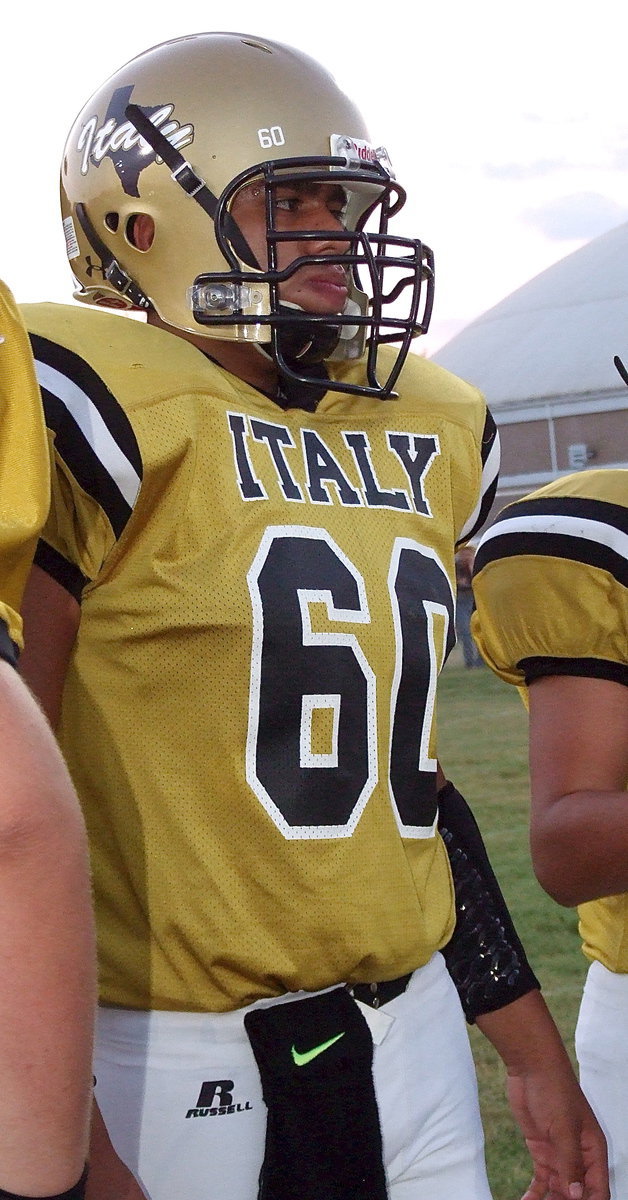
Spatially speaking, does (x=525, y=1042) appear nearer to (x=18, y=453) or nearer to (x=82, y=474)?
(x=82, y=474)

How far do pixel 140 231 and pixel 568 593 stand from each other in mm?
823

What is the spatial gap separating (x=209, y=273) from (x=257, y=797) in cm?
69

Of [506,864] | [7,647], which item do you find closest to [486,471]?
[7,647]

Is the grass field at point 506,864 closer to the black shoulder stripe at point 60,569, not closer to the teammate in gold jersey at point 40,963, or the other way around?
the black shoulder stripe at point 60,569

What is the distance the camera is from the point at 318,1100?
67.1 inches

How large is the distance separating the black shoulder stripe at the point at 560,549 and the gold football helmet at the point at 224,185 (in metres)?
0.37

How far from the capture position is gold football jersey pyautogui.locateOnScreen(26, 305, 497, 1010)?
1.67m

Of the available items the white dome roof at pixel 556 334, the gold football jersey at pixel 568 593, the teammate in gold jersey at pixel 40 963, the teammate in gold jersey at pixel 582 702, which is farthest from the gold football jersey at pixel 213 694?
the white dome roof at pixel 556 334

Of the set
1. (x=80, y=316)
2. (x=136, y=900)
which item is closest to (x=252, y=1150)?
(x=136, y=900)

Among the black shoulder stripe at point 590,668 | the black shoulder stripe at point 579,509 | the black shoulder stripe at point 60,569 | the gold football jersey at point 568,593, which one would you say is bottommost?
the black shoulder stripe at point 590,668

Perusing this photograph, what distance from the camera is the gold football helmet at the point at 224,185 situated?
76.0 inches

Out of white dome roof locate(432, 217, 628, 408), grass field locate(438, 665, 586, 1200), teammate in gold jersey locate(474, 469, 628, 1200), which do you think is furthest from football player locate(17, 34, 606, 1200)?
white dome roof locate(432, 217, 628, 408)

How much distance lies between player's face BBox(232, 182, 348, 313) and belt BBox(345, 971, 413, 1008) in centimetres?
86

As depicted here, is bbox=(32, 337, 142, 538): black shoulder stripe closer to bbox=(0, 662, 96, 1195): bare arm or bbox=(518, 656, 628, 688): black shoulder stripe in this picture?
bbox=(0, 662, 96, 1195): bare arm
